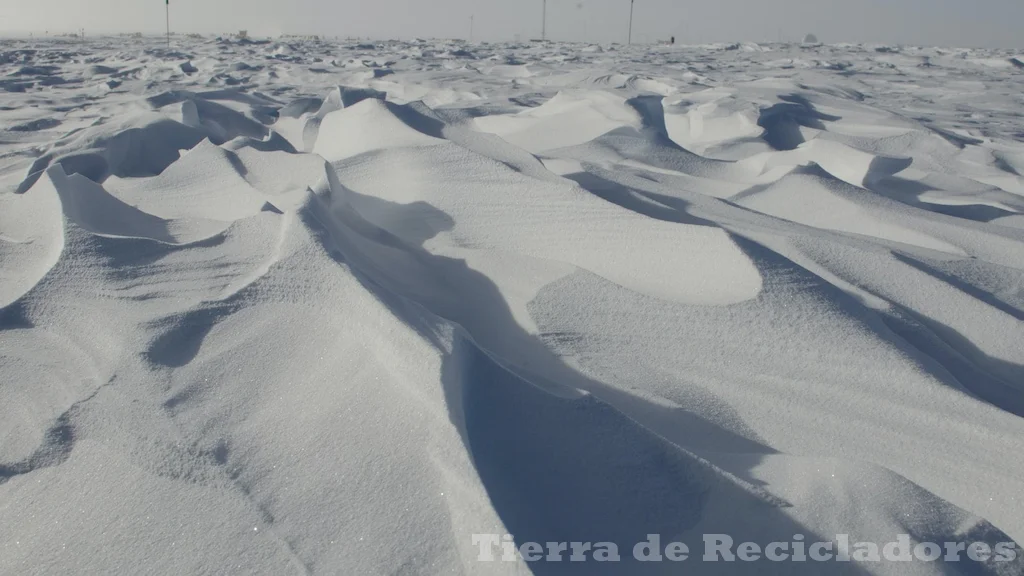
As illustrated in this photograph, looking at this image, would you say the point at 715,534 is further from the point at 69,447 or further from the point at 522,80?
the point at 522,80

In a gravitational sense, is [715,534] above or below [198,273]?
below

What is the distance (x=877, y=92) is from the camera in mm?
7598

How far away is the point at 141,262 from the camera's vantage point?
1.62m

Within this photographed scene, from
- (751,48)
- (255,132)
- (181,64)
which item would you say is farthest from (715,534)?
(751,48)

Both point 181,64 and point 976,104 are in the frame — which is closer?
point 976,104

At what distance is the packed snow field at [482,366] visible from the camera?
1033mm

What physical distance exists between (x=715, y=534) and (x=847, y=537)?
0.19 meters

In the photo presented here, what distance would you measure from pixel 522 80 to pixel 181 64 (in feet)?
13.0

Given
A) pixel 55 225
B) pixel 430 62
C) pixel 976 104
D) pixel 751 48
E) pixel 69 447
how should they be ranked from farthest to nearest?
pixel 751 48 → pixel 430 62 → pixel 976 104 → pixel 55 225 → pixel 69 447

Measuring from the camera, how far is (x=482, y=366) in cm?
128

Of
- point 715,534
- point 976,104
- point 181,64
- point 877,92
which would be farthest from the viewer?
point 181,64

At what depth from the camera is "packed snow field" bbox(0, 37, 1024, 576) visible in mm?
1033

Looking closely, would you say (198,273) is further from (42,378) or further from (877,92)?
(877,92)

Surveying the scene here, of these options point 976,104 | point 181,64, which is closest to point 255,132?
point 181,64
